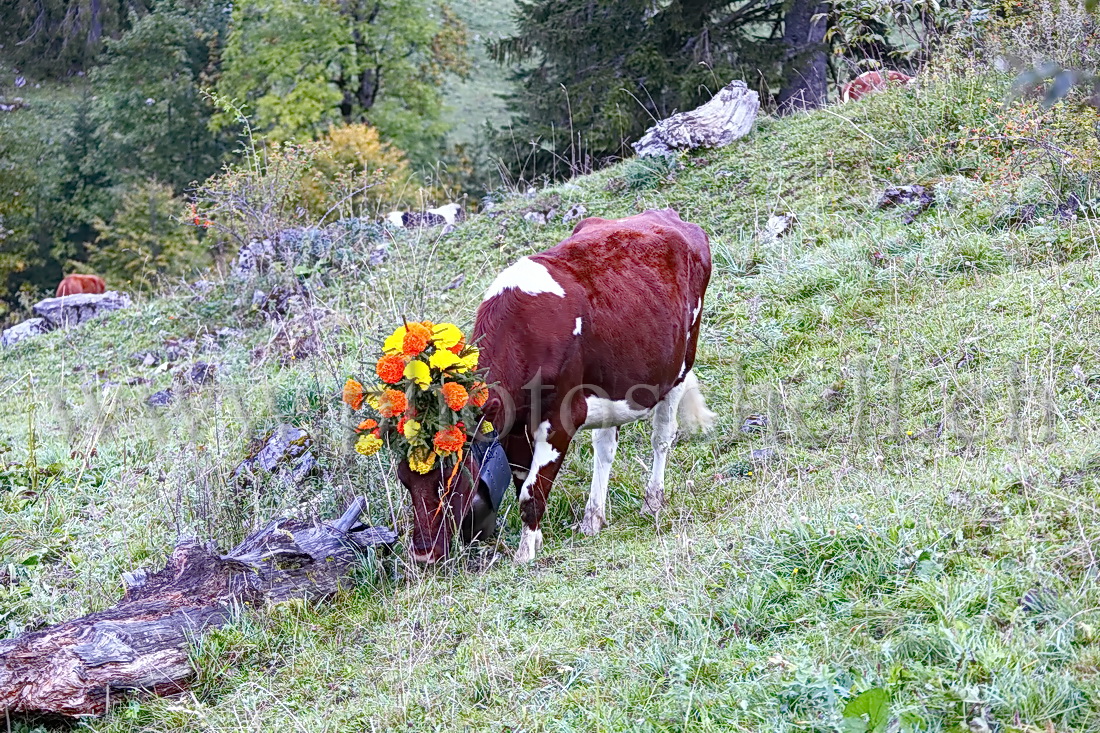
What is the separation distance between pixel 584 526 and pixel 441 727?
2554 millimetres

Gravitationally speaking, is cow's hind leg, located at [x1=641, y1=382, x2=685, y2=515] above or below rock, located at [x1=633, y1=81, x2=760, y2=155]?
below

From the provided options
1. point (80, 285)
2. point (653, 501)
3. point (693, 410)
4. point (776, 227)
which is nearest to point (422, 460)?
point (653, 501)

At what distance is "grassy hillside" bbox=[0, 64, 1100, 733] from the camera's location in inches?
146

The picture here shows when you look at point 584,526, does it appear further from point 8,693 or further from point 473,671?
point 8,693

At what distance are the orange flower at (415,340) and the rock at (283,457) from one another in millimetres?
2212

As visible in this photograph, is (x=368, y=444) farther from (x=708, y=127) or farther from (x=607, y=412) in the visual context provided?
(x=708, y=127)

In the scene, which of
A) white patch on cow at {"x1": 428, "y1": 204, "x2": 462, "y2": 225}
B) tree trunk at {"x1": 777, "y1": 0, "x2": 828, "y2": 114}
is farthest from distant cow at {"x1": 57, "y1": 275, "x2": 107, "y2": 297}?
tree trunk at {"x1": 777, "y1": 0, "x2": 828, "y2": 114}

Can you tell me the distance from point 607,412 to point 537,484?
2.21 ft

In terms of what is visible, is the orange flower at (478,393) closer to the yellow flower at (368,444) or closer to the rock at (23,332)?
the yellow flower at (368,444)

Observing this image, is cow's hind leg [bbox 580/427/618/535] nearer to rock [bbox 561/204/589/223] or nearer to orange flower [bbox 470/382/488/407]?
orange flower [bbox 470/382/488/407]

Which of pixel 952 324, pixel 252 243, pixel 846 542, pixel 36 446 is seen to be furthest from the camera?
pixel 252 243

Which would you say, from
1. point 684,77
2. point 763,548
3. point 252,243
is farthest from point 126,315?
point 763,548

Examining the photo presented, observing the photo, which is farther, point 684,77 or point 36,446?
point 684,77

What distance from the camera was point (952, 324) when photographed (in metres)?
7.54
